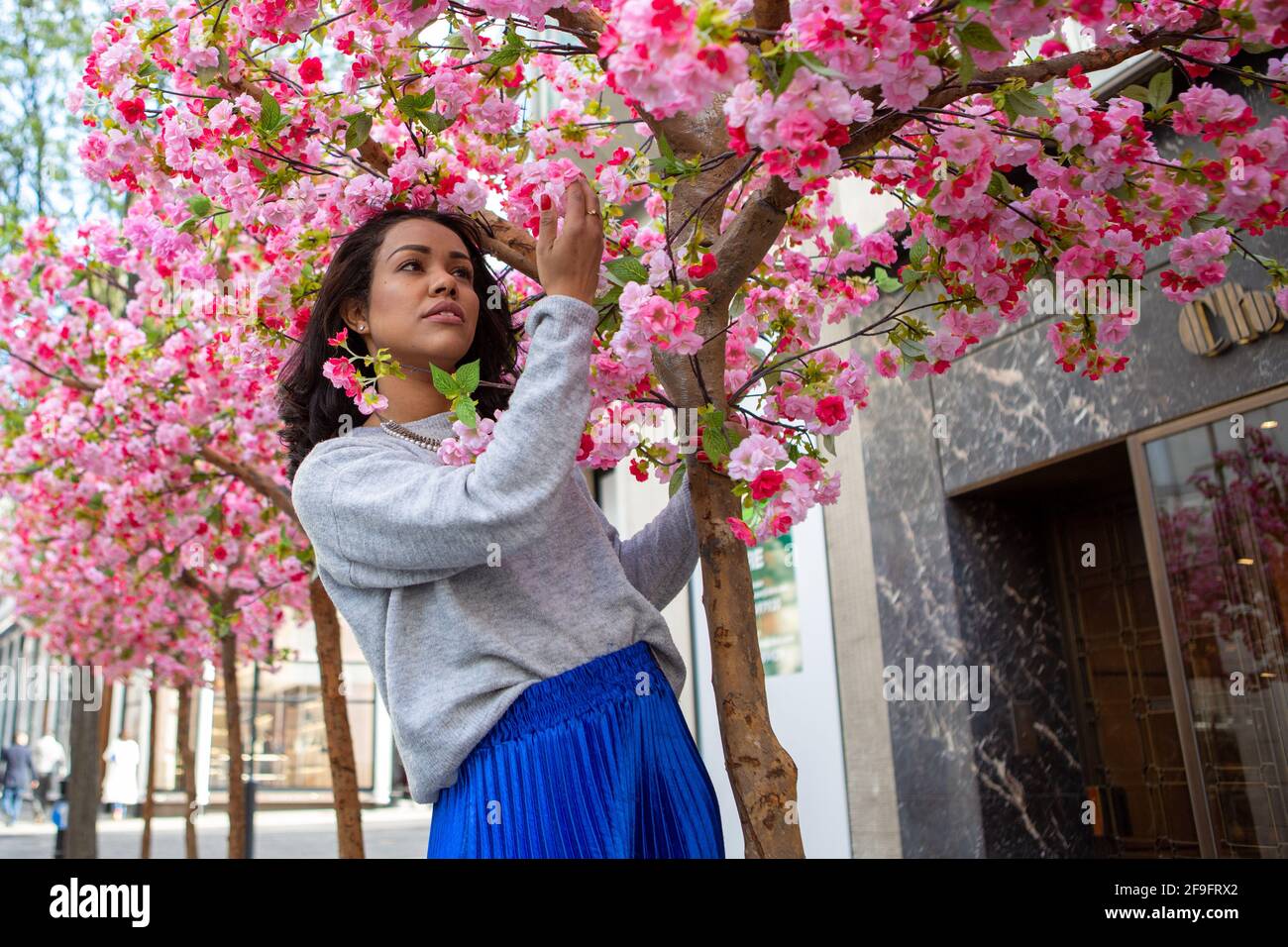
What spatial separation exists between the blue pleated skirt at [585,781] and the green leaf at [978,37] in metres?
1.13

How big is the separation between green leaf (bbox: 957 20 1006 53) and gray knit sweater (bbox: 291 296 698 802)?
712 millimetres

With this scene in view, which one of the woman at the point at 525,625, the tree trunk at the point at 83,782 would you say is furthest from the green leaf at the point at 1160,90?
the tree trunk at the point at 83,782

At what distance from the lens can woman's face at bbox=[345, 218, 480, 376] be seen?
2.15 metres

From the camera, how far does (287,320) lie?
3.07 metres

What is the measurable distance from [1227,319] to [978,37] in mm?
3818

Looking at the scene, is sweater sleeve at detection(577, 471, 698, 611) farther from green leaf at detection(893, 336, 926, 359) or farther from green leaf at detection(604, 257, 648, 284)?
green leaf at detection(893, 336, 926, 359)

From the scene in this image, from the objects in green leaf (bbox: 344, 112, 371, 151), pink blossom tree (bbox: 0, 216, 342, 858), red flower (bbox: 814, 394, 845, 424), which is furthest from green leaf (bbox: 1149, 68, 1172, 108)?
pink blossom tree (bbox: 0, 216, 342, 858)

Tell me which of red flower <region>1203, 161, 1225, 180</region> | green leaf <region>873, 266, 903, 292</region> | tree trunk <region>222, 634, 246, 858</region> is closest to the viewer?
red flower <region>1203, 161, 1225, 180</region>

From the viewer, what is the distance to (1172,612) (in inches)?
205

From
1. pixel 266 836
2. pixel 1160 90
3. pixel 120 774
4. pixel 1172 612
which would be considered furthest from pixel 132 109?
pixel 120 774

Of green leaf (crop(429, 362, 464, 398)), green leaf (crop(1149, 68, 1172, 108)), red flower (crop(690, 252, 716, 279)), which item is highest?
green leaf (crop(1149, 68, 1172, 108))

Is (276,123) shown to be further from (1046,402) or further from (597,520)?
(1046,402)

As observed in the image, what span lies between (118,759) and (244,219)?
18.2 m
